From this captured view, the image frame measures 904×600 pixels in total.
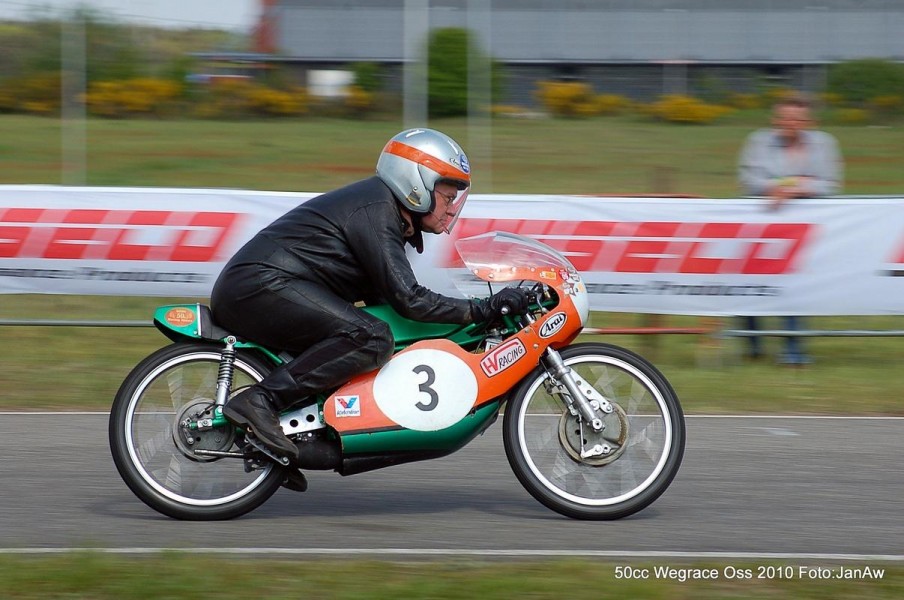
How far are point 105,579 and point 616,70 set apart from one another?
35.0 m

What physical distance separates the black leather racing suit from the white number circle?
107 millimetres

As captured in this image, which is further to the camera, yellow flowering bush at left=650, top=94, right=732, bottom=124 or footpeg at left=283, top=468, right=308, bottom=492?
yellow flowering bush at left=650, top=94, right=732, bottom=124

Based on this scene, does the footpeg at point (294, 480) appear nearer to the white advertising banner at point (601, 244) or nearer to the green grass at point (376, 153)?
the white advertising banner at point (601, 244)

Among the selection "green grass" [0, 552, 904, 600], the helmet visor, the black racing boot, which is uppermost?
the helmet visor

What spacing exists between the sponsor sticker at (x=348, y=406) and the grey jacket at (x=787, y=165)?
585cm

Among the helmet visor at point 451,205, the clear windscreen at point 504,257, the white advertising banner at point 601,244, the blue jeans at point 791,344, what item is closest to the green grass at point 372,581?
the clear windscreen at point 504,257

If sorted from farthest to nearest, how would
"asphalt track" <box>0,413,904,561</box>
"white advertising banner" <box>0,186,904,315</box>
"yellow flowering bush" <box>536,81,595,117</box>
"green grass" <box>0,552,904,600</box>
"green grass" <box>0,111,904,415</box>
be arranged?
"yellow flowering bush" <box>536,81,595,117</box> → "white advertising banner" <box>0,186,904,315</box> → "green grass" <box>0,111,904,415</box> → "asphalt track" <box>0,413,904,561</box> → "green grass" <box>0,552,904,600</box>

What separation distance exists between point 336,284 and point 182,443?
1.01 meters

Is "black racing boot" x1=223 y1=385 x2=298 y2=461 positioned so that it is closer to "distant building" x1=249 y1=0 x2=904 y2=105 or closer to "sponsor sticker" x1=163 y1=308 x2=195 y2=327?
"sponsor sticker" x1=163 y1=308 x2=195 y2=327

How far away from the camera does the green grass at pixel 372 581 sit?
15.9 ft

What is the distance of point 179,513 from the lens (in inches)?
239

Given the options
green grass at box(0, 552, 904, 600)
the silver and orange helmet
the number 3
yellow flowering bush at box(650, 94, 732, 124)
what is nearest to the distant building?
yellow flowering bush at box(650, 94, 732, 124)

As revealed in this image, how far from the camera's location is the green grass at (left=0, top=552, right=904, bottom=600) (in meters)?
4.84

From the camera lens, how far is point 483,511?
6320 mm
